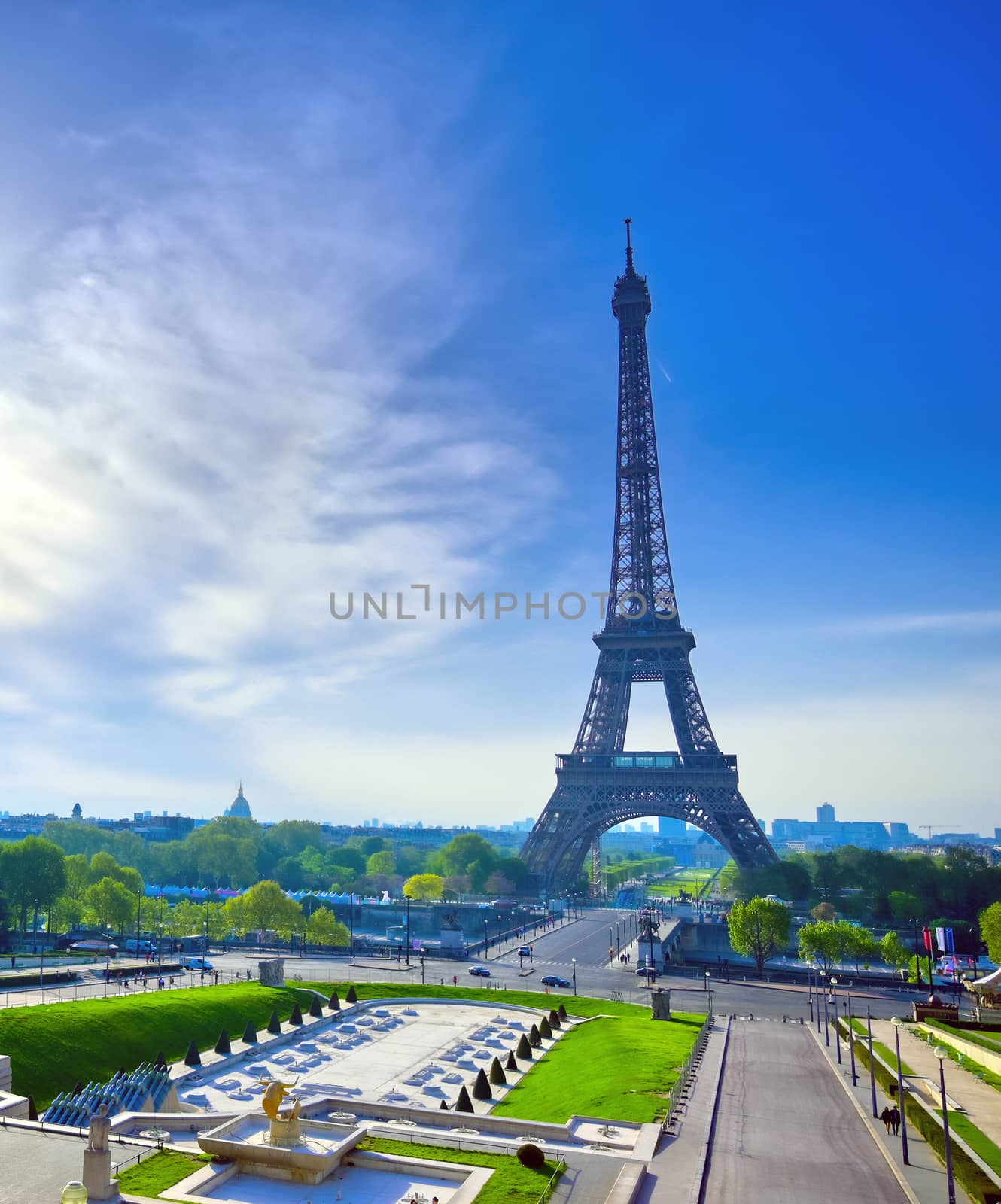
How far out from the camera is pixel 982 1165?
27953 mm

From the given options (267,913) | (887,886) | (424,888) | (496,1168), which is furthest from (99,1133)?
(424,888)

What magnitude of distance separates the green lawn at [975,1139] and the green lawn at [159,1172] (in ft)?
79.5

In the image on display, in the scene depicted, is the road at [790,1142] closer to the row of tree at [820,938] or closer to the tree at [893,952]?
the row of tree at [820,938]

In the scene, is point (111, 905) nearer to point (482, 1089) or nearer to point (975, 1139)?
point (482, 1089)

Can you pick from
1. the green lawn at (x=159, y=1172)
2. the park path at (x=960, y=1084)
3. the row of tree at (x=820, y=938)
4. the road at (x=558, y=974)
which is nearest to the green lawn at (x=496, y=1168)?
the green lawn at (x=159, y=1172)

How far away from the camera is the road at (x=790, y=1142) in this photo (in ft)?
91.1

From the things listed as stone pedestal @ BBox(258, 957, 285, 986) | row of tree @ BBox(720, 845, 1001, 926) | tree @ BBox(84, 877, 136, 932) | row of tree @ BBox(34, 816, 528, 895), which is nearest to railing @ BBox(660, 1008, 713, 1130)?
stone pedestal @ BBox(258, 957, 285, 986)

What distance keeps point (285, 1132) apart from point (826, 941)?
64.2 m

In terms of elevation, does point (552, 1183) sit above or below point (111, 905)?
below

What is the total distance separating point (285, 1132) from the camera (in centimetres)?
2894

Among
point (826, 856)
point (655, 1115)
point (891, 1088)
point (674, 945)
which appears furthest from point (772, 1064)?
point (826, 856)

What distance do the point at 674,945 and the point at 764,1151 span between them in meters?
72.2

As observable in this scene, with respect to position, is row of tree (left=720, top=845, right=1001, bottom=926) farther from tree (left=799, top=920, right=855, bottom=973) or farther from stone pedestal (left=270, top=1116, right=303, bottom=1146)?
stone pedestal (left=270, top=1116, right=303, bottom=1146)

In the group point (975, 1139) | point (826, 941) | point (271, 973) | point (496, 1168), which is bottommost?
point (271, 973)
